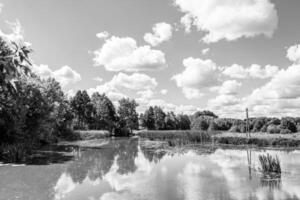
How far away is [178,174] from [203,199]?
5.03 metres

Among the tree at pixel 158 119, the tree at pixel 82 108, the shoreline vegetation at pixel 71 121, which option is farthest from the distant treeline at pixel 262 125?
the tree at pixel 82 108

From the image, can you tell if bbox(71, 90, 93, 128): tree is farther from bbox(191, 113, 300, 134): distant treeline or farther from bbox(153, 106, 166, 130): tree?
bbox(191, 113, 300, 134): distant treeline

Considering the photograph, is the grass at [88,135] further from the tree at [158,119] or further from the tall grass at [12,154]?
the tree at [158,119]

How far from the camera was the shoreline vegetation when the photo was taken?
1819mm

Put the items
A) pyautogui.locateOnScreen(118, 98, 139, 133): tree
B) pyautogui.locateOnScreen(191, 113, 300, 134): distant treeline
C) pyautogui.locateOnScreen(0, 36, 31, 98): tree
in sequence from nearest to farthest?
pyautogui.locateOnScreen(0, 36, 31, 98): tree, pyautogui.locateOnScreen(191, 113, 300, 134): distant treeline, pyautogui.locateOnScreen(118, 98, 139, 133): tree

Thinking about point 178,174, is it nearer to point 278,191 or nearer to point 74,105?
point 278,191

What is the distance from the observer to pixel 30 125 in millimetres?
22953

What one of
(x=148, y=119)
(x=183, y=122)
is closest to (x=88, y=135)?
(x=148, y=119)

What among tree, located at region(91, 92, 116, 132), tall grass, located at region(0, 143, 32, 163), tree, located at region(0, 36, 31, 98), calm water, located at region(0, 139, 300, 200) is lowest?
calm water, located at region(0, 139, 300, 200)

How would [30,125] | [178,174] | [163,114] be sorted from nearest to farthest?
[178,174] < [30,125] < [163,114]

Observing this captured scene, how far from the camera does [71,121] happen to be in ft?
169

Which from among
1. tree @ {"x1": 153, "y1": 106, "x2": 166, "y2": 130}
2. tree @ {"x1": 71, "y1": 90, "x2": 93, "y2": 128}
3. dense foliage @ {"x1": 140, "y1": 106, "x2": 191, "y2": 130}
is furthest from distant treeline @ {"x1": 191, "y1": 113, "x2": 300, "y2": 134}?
tree @ {"x1": 71, "y1": 90, "x2": 93, "y2": 128}

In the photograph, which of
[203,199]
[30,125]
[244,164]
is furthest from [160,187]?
[30,125]

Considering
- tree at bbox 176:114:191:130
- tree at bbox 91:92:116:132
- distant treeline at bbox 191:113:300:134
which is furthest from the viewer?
tree at bbox 176:114:191:130
